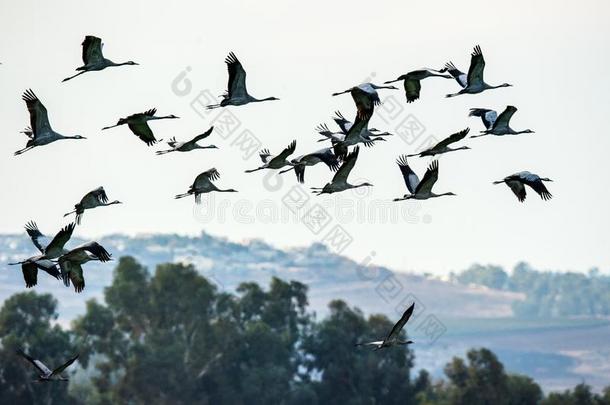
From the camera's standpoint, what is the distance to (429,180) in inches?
1603

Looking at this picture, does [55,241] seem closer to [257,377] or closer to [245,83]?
[245,83]

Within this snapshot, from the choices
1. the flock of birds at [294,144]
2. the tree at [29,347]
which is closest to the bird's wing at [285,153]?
the flock of birds at [294,144]

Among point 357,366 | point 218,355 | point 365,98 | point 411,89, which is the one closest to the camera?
point 365,98

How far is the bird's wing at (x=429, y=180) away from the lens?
1590 inches

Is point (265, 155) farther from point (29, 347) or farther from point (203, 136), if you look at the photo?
point (29, 347)

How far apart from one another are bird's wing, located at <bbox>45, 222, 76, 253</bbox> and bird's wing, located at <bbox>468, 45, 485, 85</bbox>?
11482mm

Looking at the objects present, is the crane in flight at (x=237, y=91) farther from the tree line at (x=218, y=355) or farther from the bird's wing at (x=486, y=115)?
the tree line at (x=218, y=355)

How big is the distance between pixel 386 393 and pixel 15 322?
26004mm

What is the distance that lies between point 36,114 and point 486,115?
38.6ft

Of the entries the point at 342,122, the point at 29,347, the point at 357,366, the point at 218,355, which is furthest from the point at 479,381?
the point at 342,122

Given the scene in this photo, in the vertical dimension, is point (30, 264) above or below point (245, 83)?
below

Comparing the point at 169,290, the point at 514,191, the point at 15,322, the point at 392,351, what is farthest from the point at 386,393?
the point at 514,191

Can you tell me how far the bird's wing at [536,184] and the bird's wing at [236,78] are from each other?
7480 millimetres

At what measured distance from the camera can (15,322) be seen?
111 m
